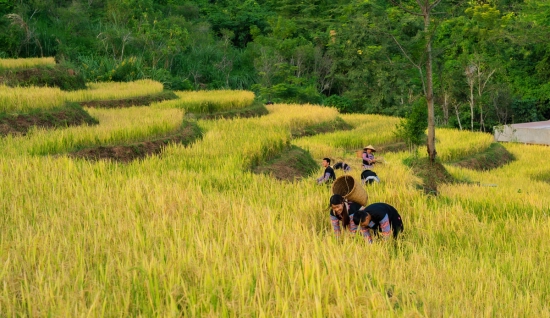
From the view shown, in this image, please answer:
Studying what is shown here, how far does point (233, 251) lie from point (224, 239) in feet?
1.05

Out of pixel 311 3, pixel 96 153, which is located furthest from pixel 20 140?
pixel 311 3

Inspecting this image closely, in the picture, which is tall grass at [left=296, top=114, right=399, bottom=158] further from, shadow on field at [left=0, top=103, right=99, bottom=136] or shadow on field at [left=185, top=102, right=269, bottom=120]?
shadow on field at [left=0, top=103, right=99, bottom=136]

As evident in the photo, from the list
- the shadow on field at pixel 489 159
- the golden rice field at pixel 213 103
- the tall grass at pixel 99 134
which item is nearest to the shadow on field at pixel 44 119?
the tall grass at pixel 99 134

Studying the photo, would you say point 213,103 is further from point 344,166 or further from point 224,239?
point 224,239

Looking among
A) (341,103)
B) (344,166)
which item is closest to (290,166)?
(344,166)

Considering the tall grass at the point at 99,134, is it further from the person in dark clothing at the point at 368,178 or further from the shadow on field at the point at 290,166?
the person in dark clothing at the point at 368,178

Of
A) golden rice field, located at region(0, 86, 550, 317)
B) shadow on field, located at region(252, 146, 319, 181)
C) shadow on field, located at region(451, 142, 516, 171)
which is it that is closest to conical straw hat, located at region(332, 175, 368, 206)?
golden rice field, located at region(0, 86, 550, 317)

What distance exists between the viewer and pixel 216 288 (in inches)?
111

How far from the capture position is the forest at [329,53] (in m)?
23.7

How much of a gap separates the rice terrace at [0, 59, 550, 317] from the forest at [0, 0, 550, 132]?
12.5 meters

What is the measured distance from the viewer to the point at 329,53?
3077 centimetres

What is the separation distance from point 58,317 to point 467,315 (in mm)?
1985

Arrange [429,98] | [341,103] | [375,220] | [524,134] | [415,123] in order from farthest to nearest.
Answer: [341,103]
[524,134]
[415,123]
[429,98]
[375,220]

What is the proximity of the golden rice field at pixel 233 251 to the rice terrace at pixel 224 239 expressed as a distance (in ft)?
0.05
